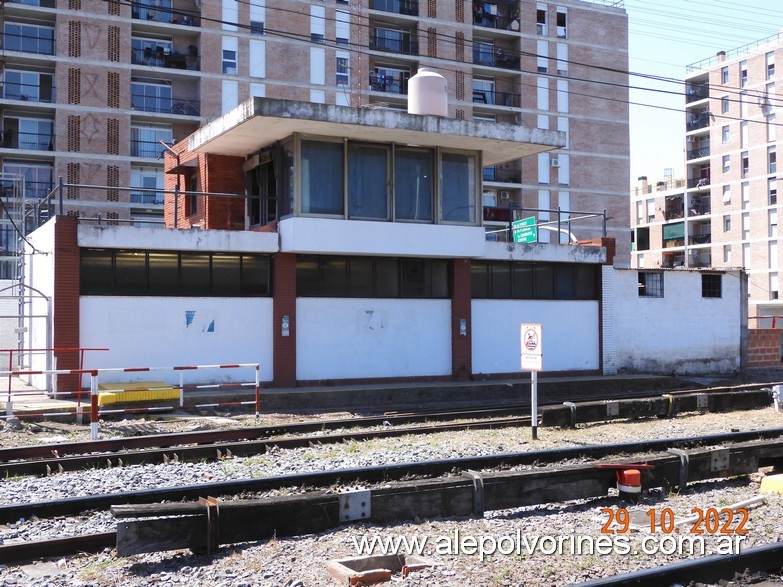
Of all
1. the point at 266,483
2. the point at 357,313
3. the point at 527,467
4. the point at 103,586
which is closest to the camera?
the point at 103,586

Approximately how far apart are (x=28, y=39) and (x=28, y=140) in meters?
6.18

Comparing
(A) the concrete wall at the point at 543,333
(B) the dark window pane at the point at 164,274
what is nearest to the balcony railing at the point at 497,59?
(A) the concrete wall at the point at 543,333

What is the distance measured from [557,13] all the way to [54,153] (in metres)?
40.6

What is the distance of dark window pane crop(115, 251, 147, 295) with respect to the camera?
1991 centimetres

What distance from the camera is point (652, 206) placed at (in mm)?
90188

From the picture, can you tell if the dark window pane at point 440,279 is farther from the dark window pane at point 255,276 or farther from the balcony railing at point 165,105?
the balcony railing at point 165,105

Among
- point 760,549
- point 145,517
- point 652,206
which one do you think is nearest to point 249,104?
point 145,517

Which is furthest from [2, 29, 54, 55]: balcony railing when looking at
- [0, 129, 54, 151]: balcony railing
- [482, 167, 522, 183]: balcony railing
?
[482, 167, 522, 183]: balcony railing

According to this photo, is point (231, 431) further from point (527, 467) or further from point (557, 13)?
point (557, 13)

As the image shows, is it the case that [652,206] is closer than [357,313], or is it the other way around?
[357,313]

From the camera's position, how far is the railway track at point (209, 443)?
11242 mm

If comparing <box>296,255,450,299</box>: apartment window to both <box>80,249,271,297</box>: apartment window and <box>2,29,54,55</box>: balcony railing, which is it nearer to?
<box>80,249,271,297</box>: apartment window

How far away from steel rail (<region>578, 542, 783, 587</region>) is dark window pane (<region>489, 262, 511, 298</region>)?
17917 millimetres

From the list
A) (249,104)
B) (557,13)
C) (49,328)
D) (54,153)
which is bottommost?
(49,328)
